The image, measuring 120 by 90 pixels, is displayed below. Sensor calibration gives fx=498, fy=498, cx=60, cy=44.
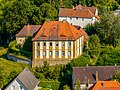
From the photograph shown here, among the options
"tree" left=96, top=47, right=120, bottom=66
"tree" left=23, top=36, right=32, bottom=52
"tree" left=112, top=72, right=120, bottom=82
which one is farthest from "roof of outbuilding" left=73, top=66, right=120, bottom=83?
"tree" left=23, top=36, right=32, bottom=52

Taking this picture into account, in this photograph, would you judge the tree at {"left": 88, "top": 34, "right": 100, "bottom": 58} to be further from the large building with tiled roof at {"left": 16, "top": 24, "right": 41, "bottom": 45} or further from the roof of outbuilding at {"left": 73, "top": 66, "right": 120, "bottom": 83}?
the large building with tiled roof at {"left": 16, "top": 24, "right": 41, "bottom": 45}

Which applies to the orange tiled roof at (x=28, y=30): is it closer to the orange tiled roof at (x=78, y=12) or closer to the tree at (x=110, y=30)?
the orange tiled roof at (x=78, y=12)

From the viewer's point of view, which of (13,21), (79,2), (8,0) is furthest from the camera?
(8,0)

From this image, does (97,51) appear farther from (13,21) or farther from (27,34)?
(13,21)

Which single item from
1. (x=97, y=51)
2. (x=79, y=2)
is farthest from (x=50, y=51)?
(x=79, y=2)

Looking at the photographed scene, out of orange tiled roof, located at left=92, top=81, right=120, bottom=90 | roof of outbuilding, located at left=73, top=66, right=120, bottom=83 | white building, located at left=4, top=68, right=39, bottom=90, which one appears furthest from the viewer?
roof of outbuilding, located at left=73, top=66, right=120, bottom=83

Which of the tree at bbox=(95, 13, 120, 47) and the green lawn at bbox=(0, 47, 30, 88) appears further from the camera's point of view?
the tree at bbox=(95, 13, 120, 47)

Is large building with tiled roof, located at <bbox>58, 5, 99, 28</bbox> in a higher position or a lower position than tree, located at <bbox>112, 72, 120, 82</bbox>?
higher

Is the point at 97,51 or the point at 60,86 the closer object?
the point at 60,86
